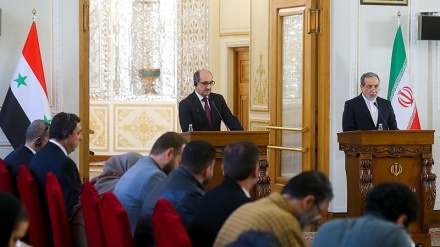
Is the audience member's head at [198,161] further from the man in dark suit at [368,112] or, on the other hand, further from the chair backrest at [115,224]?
the man in dark suit at [368,112]

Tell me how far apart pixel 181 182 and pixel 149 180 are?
0.58m

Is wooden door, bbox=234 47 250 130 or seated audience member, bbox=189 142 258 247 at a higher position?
wooden door, bbox=234 47 250 130

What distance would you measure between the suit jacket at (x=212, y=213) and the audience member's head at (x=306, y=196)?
0.36 meters

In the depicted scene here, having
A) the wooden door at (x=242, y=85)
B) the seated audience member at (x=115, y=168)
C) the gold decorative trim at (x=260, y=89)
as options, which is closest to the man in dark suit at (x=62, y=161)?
the seated audience member at (x=115, y=168)

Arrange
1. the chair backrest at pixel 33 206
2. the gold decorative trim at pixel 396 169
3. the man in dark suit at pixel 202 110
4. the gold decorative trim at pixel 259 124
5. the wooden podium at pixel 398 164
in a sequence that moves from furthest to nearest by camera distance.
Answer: the gold decorative trim at pixel 259 124 → the man in dark suit at pixel 202 110 → the gold decorative trim at pixel 396 169 → the wooden podium at pixel 398 164 → the chair backrest at pixel 33 206

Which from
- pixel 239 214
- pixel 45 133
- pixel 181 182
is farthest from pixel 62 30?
pixel 239 214

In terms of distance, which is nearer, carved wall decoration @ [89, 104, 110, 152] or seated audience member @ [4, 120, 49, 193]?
seated audience member @ [4, 120, 49, 193]

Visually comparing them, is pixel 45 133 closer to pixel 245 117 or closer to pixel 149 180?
pixel 149 180

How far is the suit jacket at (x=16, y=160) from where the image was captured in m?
6.75

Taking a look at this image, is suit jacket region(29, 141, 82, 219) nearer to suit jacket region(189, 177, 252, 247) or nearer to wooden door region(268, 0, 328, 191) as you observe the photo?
suit jacket region(189, 177, 252, 247)

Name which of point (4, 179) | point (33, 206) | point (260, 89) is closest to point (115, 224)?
point (33, 206)

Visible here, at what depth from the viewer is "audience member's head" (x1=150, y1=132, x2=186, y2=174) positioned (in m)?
5.42

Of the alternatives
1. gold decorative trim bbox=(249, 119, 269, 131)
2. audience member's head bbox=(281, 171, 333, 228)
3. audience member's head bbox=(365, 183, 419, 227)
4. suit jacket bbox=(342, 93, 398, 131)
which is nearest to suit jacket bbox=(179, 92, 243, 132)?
suit jacket bbox=(342, 93, 398, 131)

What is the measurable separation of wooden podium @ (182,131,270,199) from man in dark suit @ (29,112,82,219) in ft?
4.64
